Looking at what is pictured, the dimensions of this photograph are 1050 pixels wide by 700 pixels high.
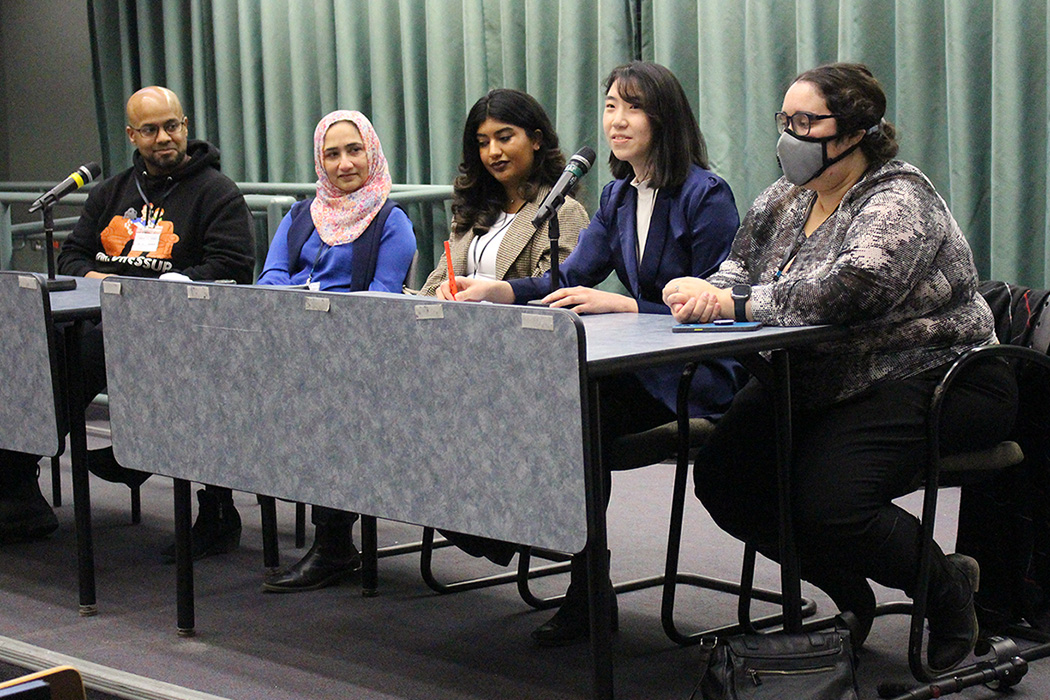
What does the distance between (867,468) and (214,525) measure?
6.02ft

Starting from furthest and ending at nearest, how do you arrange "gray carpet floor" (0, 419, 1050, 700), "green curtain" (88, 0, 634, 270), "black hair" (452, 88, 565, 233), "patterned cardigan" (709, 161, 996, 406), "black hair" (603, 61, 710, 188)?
"green curtain" (88, 0, 634, 270) → "black hair" (452, 88, 565, 233) → "black hair" (603, 61, 710, 188) → "gray carpet floor" (0, 419, 1050, 700) → "patterned cardigan" (709, 161, 996, 406)

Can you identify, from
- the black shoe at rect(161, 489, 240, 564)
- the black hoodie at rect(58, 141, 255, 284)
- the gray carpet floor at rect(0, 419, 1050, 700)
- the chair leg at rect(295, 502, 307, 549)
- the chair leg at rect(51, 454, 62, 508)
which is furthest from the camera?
the chair leg at rect(51, 454, 62, 508)

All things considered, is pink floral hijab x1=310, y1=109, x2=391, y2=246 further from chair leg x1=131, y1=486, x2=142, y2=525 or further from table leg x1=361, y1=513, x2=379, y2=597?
chair leg x1=131, y1=486, x2=142, y2=525

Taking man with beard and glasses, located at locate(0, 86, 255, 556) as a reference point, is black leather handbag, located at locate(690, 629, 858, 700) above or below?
below

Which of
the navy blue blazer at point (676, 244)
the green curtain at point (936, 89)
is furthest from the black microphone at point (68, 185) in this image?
the green curtain at point (936, 89)

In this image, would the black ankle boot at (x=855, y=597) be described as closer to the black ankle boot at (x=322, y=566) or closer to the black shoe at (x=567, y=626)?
the black shoe at (x=567, y=626)

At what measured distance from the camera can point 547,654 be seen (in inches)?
104

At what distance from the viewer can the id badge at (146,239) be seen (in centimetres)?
383

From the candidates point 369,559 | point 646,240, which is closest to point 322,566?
point 369,559

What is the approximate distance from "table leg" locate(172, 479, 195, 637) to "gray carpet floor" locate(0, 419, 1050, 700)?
42 millimetres

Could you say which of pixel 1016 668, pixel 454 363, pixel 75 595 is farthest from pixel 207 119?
pixel 1016 668

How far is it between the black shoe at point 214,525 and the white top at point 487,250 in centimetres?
87

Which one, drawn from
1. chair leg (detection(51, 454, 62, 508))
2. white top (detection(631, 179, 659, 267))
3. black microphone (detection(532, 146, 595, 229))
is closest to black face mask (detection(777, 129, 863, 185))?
black microphone (detection(532, 146, 595, 229))

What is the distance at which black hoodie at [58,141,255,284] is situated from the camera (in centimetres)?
379
